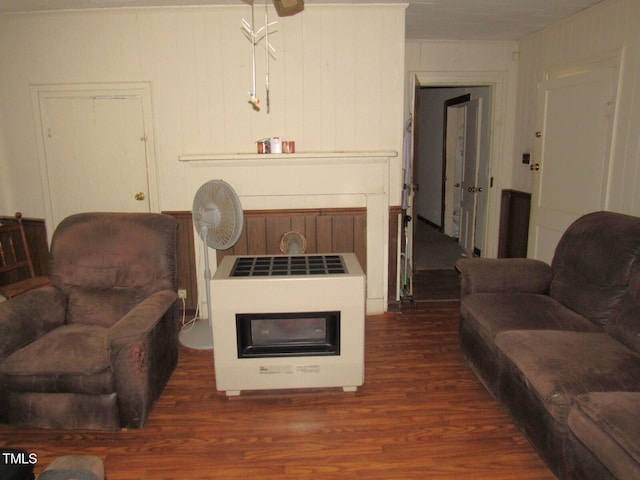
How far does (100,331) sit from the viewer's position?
8.34 ft

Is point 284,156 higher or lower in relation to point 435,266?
higher

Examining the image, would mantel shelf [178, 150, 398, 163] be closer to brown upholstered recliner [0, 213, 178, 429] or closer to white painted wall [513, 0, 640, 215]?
brown upholstered recliner [0, 213, 178, 429]

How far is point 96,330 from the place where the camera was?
256 cm

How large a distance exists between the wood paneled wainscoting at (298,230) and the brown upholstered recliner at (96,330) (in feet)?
2.97

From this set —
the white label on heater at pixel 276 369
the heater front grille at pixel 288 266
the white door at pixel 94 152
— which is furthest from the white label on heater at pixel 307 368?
the white door at pixel 94 152

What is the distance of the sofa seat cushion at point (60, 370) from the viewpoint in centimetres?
219

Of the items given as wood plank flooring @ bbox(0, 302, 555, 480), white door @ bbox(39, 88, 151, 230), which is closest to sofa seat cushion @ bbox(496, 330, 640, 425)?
wood plank flooring @ bbox(0, 302, 555, 480)

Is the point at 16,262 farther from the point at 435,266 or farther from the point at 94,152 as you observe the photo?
the point at 435,266

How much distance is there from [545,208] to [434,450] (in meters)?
2.76

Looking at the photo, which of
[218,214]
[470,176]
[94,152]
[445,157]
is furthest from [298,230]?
[445,157]

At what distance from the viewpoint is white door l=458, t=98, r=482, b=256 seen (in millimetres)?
5328

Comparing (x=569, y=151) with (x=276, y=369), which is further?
(x=569, y=151)

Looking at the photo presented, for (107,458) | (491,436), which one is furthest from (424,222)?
(107,458)

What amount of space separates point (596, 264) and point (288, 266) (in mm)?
1754
